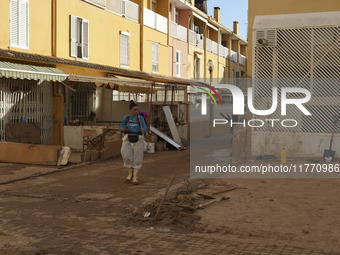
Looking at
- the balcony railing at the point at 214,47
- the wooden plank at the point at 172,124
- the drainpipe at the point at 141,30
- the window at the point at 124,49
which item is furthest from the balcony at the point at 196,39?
the wooden plank at the point at 172,124

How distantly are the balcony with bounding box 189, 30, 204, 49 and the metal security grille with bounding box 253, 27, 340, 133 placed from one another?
18360mm

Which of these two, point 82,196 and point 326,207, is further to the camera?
point 82,196

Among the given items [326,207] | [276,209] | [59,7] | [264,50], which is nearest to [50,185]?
[276,209]

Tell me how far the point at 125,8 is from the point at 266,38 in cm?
1055

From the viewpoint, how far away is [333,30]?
12836 millimetres

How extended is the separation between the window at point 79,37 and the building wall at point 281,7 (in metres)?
7.10

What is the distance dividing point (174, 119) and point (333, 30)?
25.6 feet

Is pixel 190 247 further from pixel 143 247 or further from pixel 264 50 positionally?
pixel 264 50

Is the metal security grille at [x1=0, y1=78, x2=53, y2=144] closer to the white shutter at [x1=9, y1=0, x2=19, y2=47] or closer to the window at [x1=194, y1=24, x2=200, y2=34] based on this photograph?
the white shutter at [x1=9, y1=0, x2=19, y2=47]

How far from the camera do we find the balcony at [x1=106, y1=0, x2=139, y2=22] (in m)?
21.0

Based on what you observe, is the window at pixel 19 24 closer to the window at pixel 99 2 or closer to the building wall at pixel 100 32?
the building wall at pixel 100 32

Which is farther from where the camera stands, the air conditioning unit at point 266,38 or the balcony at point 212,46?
the balcony at point 212,46

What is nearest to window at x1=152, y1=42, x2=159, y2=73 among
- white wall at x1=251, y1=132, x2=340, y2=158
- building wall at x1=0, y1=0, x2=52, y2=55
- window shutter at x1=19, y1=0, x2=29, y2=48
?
building wall at x1=0, y1=0, x2=52, y2=55

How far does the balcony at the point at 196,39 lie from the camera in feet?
103
